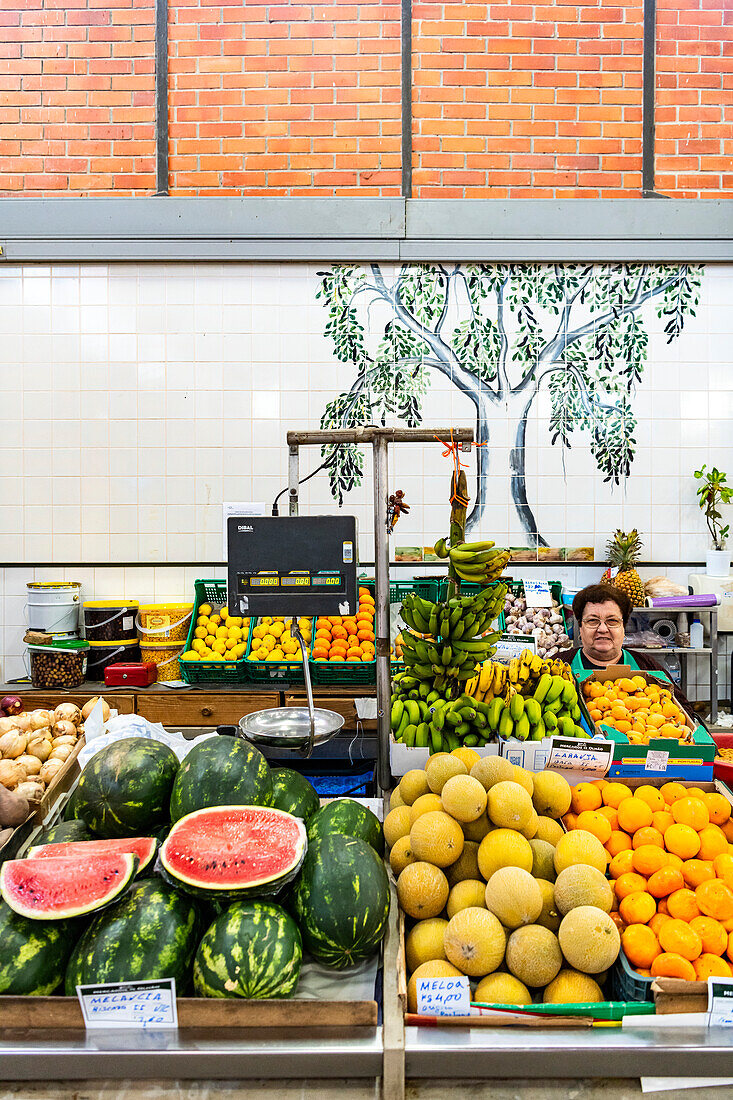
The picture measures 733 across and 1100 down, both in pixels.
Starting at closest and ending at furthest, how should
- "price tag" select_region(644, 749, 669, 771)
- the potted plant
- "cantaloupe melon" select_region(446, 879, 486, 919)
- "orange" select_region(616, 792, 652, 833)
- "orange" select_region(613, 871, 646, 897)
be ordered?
"cantaloupe melon" select_region(446, 879, 486, 919), "orange" select_region(613, 871, 646, 897), "orange" select_region(616, 792, 652, 833), "price tag" select_region(644, 749, 669, 771), the potted plant

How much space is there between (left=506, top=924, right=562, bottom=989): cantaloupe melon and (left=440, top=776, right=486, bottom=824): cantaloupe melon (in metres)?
0.24

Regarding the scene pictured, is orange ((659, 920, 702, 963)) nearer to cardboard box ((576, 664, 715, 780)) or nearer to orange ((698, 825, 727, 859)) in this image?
orange ((698, 825, 727, 859))

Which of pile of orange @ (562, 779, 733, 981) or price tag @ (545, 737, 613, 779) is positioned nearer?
pile of orange @ (562, 779, 733, 981)

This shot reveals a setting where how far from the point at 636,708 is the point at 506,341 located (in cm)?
296

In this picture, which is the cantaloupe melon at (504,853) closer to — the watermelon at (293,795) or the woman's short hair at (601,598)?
the watermelon at (293,795)

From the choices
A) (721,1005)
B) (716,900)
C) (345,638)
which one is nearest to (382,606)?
(716,900)

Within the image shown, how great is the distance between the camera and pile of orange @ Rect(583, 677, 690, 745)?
243 cm

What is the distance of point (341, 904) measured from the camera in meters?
1.32

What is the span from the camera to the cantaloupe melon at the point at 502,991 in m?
1.30

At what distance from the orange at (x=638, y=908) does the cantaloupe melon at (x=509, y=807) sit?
0.26 meters

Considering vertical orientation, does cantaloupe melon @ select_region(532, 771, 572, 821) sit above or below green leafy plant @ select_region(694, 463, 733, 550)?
below

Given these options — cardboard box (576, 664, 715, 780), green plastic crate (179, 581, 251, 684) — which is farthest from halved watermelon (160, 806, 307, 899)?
green plastic crate (179, 581, 251, 684)

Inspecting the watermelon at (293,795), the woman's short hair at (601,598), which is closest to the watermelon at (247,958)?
the watermelon at (293,795)

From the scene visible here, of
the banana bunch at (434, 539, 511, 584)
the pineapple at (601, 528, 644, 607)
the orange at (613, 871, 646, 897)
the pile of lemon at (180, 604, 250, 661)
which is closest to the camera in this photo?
the orange at (613, 871, 646, 897)
